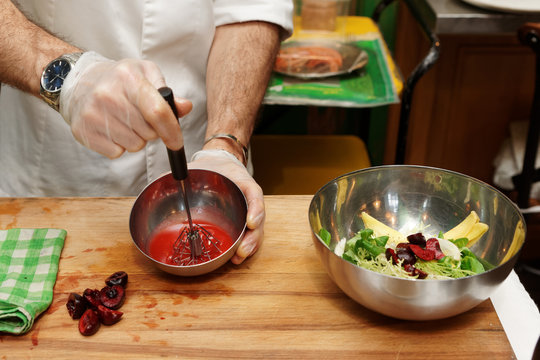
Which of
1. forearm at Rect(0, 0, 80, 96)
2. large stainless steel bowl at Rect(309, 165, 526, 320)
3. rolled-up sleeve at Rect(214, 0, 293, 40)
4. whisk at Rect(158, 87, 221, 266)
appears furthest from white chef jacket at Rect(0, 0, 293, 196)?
large stainless steel bowl at Rect(309, 165, 526, 320)

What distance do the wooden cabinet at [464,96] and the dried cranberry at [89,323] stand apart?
2024 mm

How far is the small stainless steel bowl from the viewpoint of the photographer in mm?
1085

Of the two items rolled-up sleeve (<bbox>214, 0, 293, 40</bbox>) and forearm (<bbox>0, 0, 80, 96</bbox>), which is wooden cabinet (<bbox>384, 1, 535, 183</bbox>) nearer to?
rolled-up sleeve (<bbox>214, 0, 293, 40</bbox>)

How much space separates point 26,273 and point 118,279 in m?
0.19

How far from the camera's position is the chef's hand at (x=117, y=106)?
0.88m

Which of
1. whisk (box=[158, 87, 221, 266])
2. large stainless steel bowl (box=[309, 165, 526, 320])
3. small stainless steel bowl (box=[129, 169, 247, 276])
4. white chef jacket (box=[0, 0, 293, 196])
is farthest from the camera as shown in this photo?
white chef jacket (box=[0, 0, 293, 196])

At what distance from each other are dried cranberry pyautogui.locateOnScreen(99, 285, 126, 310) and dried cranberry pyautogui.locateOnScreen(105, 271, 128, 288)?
0.04 ft

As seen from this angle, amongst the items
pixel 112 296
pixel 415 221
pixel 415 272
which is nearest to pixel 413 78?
pixel 415 221

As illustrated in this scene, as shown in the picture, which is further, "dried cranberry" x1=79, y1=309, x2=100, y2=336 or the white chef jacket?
the white chef jacket

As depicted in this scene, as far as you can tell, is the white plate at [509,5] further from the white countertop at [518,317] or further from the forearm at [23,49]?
the forearm at [23,49]

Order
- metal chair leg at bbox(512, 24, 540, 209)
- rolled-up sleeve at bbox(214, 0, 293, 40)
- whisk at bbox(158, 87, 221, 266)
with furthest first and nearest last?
metal chair leg at bbox(512, 24, 540, 209) → rolled-up sleeve at bbox(214, 0, 293, 40) → whisk at bbox(158, 87, 221, 266)

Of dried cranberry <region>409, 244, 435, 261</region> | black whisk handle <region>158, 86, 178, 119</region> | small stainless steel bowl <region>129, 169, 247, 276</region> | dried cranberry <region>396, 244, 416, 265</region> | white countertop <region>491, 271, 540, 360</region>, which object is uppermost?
black whisk handle <region>158, 86, 178, 119</region>

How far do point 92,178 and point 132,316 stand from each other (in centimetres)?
62

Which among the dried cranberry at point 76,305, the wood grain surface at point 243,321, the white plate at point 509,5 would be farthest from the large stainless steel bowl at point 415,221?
the white plate at point 509,5
